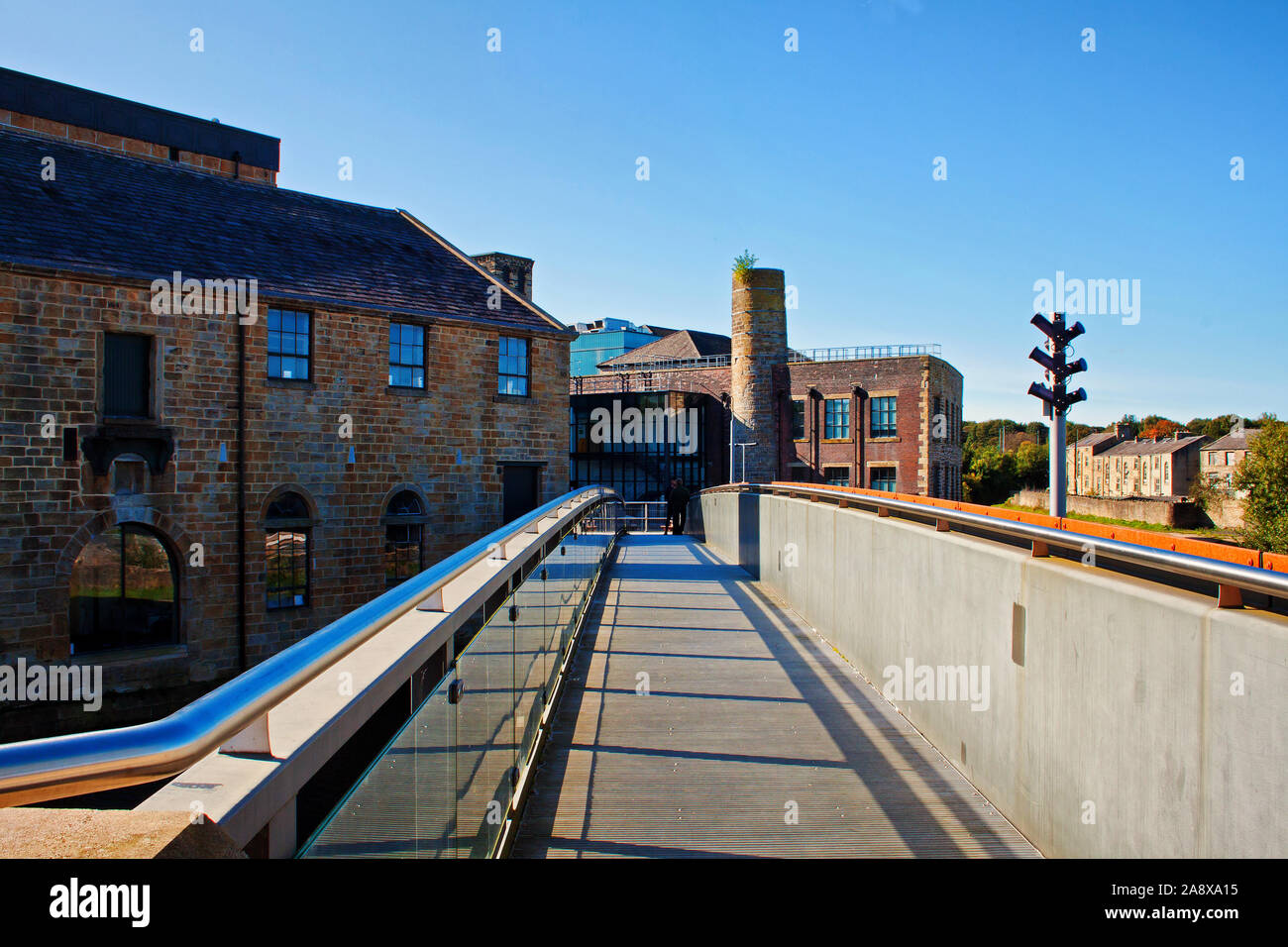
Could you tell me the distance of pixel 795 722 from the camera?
5742 millimetres

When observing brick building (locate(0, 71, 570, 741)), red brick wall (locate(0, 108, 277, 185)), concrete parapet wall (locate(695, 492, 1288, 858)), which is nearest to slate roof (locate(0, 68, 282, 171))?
red brick wall (locate(0, 108, 277, 185))

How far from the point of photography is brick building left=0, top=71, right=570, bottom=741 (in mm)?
16672

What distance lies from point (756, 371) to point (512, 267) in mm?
12109

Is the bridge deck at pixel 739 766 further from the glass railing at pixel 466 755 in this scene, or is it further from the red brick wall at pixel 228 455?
the red brick wall at pixel 228 455

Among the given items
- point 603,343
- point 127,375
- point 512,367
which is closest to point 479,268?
point 512,367

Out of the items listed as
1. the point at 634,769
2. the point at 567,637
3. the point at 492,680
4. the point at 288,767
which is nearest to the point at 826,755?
the point at 634,769

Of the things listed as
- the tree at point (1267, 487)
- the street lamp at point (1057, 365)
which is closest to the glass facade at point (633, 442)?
the tree at point (1267, 487)

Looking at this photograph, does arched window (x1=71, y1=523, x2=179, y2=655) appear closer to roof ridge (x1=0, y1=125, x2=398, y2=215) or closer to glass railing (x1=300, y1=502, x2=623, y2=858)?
roof ridge (x1=0, y1=125, x2=398, y2=215)

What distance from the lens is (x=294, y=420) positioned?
19969 mm

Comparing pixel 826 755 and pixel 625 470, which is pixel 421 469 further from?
pixel 625 470

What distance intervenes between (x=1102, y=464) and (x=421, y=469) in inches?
3386

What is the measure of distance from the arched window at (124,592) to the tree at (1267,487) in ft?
122

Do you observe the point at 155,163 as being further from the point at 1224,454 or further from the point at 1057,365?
the point at 1224,454

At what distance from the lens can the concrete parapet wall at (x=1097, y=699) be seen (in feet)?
8.27
